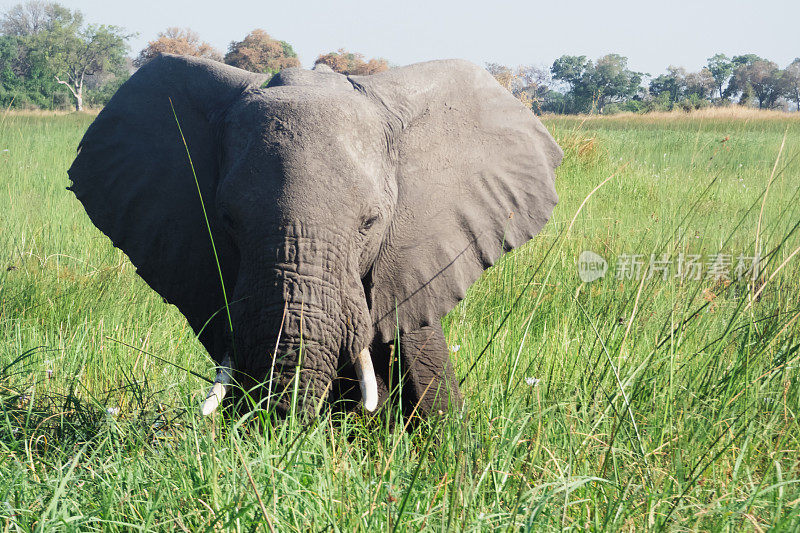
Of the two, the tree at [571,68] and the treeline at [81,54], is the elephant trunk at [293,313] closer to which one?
the treeline at [81,54]

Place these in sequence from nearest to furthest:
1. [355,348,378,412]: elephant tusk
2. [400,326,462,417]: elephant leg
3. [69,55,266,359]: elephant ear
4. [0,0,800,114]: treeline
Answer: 1. [355,348,378,412]: elephant tusk
2. [69,55,266,359]: elephant ear
3. [400,326,462,417]: elephant leg
4. [0,0,800,114]: treeline

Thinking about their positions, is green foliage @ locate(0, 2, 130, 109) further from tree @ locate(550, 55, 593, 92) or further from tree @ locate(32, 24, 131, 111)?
tree @ locate(550, 55, 593, 92)

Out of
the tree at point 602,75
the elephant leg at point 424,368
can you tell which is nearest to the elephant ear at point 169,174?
the elephant leg at point 424,368

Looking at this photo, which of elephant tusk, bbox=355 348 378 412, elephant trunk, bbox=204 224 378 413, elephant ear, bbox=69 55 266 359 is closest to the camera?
elephant trunk, bbox=204 224 378 413

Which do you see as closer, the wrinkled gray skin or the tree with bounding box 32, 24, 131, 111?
the wrinkled gray skin

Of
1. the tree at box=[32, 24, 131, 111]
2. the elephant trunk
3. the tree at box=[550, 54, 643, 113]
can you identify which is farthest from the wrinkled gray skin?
the tree at box=[550, 54, 643, 113]

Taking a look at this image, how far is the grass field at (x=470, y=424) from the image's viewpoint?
1.79 m

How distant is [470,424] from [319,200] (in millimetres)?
894

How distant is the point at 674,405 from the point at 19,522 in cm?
203

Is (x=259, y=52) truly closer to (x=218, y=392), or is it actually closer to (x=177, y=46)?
(x=177, y=46)

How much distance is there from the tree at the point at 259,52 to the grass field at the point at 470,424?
54.8m

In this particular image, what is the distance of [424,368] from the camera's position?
287cm

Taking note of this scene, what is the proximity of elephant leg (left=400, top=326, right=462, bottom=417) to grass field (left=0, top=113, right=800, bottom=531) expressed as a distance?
144mm

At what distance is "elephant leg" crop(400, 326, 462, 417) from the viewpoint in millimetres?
2822
